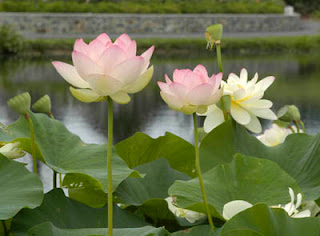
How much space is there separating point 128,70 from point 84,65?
0.11 feet

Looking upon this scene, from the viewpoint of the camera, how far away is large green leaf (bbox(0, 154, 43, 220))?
62 cm

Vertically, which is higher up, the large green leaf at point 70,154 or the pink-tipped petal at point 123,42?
the pink-tipped petal at point 123,42

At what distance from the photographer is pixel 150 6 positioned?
11742 mm

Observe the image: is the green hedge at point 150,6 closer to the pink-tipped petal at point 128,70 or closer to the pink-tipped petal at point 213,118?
the pink-tipped petal at point 213,118

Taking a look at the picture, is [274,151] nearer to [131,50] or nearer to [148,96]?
[131,50]

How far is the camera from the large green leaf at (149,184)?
732mm

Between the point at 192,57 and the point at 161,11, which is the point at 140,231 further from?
the point at 161,11

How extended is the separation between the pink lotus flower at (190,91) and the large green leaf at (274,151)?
5.3 inches

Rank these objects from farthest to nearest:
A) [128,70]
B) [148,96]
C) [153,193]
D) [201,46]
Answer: [201,46], [148,96], [153,193], [128,70]

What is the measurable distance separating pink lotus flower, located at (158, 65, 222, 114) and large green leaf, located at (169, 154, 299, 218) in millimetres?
84

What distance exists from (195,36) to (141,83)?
1039cm

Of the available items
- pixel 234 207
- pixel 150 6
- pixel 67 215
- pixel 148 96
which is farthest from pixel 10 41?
pixel 234 207

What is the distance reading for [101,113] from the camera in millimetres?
5039

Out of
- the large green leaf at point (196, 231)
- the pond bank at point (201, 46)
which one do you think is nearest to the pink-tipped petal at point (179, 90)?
the large green leaf at point (196, 231)
